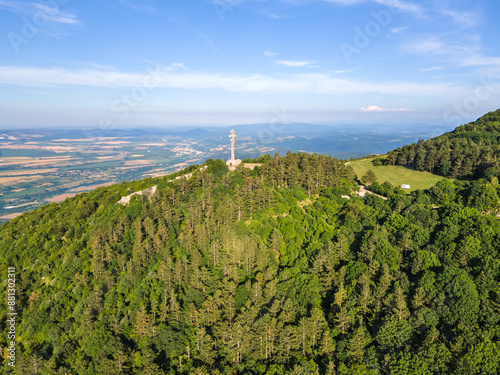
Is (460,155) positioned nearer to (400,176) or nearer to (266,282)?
(400,176)

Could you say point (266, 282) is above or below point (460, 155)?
below

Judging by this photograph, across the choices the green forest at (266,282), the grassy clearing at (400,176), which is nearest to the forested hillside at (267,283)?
the green forest at (266,282)

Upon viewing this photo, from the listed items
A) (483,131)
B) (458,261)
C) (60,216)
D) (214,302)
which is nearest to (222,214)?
(214,302)

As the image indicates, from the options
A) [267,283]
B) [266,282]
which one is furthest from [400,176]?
[267,283]

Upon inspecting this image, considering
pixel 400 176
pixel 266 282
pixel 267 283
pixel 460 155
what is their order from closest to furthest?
pixel 267 283 → pixel 266 282 → pixel 460 155 → pixel 400 176

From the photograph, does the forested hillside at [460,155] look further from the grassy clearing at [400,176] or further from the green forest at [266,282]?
the green forest at [266,282]

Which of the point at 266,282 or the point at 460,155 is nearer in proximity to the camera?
the point at 266,282
